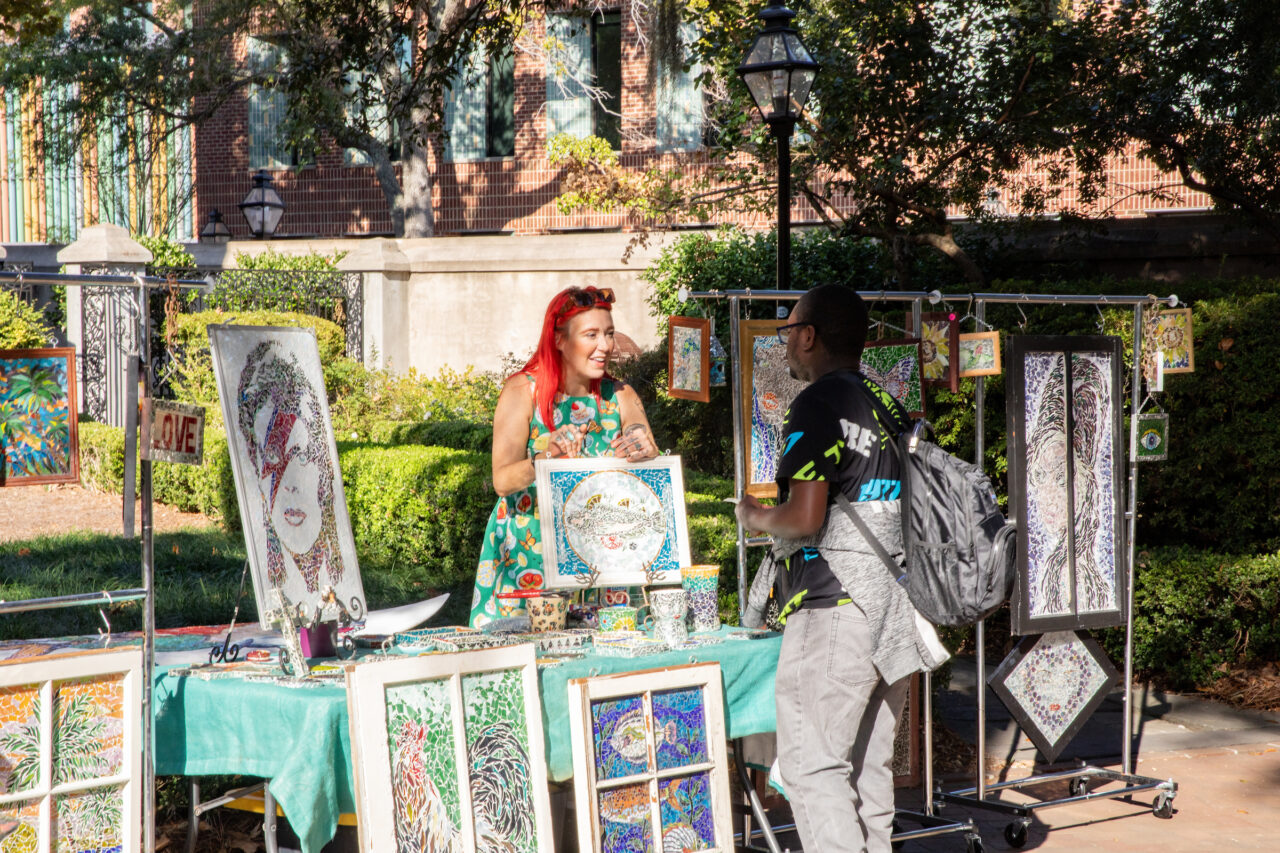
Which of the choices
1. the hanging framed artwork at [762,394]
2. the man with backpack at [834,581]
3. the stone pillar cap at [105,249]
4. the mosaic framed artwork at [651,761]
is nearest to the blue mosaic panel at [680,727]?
the mosaic framed artwork at [651,761]

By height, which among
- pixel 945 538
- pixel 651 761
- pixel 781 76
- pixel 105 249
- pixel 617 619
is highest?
pixel 781 76

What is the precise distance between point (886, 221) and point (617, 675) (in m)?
8.47

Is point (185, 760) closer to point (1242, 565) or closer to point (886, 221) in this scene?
point (1242, 565)

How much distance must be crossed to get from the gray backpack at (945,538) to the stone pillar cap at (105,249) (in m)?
11.7

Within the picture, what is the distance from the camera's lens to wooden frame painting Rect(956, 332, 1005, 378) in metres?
5.41

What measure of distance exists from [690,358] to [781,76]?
126 inches

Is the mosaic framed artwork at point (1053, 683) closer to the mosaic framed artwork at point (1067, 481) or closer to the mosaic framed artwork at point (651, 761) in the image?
the mosaic framed artwork at point (1067, 481)

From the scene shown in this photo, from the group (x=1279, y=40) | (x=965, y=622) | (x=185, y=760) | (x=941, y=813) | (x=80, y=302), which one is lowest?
(x=941, y=813)

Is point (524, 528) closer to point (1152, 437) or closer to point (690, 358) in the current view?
point (690, 358)

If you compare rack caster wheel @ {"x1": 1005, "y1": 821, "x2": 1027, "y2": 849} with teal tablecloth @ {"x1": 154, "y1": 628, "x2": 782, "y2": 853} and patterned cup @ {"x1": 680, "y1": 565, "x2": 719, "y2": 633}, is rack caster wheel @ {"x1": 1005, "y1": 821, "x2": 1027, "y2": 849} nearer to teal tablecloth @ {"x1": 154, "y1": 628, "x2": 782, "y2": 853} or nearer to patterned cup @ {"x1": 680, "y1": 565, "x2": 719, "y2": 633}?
teal tablecloth @ {"x1": 154, "y1": 628, "x2": 782, "y2": 853}

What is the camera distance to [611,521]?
4.40 metres

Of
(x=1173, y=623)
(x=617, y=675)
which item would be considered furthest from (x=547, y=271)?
(x=617, y=675)

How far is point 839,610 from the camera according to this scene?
355cm

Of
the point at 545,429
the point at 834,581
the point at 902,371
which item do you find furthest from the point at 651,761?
the point at 902,371
